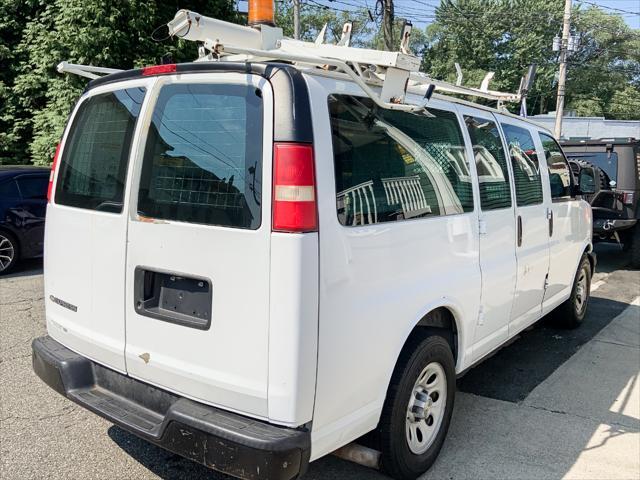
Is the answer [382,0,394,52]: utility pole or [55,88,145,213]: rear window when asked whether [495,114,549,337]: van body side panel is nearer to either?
[55,88,145,213]: rear window

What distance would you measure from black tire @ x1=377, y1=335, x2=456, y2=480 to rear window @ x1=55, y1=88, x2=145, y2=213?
1634 mm

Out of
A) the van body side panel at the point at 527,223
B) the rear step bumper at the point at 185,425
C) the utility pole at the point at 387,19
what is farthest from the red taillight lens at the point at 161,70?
the utility pole at the point at 387,19

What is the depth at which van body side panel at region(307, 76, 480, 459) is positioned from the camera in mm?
2256

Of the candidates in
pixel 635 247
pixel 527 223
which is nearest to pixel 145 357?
pixel 527 223

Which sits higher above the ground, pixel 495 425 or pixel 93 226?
pixel 93 226

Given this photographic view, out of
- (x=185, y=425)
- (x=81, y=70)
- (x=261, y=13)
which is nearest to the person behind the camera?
(x=185, y=425)

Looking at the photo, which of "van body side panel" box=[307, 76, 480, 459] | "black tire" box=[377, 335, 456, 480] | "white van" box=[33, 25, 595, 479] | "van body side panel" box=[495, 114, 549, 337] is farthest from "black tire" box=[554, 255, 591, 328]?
"van body side panel" box=[307, 76, 480, 459]

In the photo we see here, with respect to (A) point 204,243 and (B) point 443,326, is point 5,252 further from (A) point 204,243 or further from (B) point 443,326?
(B) point 443,326

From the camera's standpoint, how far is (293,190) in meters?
2.16

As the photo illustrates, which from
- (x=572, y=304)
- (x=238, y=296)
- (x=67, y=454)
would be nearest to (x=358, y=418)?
(x=238, y=296)

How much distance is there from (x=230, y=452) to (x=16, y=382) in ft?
9.06

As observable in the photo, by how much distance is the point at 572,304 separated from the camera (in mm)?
5652

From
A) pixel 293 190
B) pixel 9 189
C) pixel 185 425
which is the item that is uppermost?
pixel 293 190

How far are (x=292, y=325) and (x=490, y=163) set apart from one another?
2173mm
